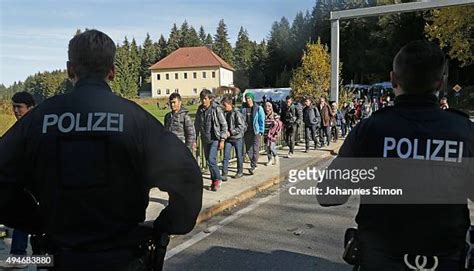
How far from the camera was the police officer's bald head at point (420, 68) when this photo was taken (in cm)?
211

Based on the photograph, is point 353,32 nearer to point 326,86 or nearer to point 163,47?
point 326,86

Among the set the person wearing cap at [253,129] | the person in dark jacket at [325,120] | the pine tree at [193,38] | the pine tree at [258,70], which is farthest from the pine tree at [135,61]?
A: the person wearing cap at [253,129]

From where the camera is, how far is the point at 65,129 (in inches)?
74.3

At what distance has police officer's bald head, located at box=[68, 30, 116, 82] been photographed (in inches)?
78.1

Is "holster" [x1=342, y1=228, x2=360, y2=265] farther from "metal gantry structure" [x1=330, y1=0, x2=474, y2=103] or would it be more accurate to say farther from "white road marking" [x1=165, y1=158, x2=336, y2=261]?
"metal gantry structure" [x1=330, y1=0, x2=474, y2=103]

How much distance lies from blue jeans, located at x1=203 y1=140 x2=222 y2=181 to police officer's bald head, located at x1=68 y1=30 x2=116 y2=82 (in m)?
6.42

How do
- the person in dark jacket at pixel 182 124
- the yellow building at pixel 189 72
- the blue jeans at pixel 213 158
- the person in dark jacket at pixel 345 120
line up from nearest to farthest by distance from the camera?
the person in dark jacket at pixel 182 124, the blue jeans at pixel 213 158, the person in dark jacket at pixel 345 120, the yellow building at pixel 189 72

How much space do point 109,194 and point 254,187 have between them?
7169 millimetres

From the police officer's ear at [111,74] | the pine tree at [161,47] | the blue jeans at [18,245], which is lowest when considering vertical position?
the blue jeans at [18,245]

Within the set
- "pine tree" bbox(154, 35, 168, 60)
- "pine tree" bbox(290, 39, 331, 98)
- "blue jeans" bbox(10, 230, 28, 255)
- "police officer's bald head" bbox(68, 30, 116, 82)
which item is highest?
"pine tree" bbox(154, 35, 168, 60)

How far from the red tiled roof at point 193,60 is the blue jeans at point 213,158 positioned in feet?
302

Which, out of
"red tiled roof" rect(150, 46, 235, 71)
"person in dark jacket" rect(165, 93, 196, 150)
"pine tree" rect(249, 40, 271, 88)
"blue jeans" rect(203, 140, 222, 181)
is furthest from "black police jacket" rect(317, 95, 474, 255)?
"red tiled roof" rect(150, 46, 235, 71)

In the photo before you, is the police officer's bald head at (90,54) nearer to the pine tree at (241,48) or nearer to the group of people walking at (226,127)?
the group of people walking at (226,127)

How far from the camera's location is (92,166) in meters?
1.88
